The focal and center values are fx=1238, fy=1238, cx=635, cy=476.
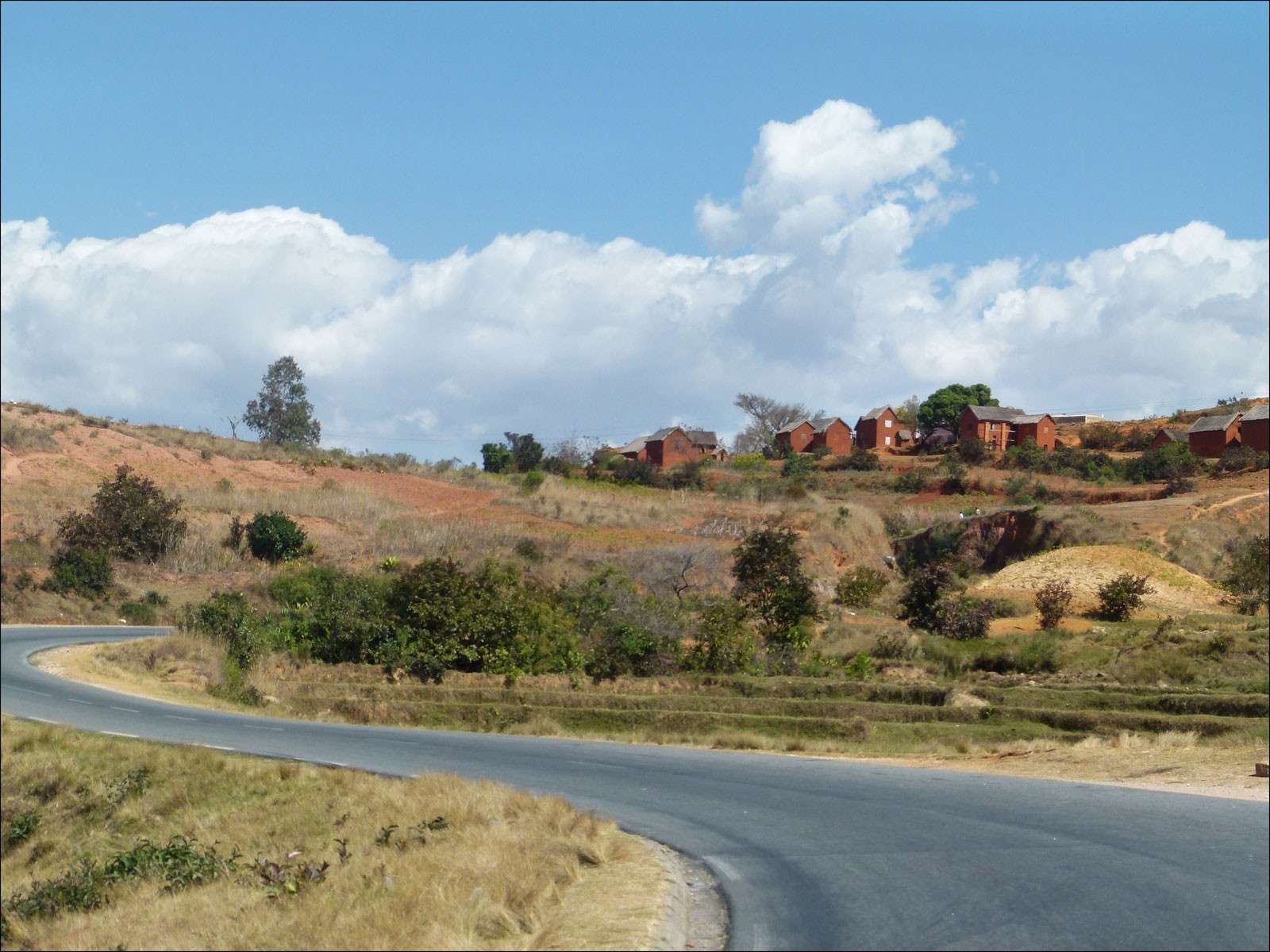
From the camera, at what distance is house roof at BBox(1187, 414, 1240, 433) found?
3116 inches

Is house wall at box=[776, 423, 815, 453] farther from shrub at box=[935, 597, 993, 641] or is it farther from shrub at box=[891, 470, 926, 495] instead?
shrub at box=[935, 597, 993, 641]

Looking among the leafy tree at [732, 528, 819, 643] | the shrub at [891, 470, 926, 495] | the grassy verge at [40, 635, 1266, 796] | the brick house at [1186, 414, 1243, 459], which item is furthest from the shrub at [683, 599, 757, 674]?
the brick house at [1186, 414, 1243, 459]

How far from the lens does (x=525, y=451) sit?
95.6 meters

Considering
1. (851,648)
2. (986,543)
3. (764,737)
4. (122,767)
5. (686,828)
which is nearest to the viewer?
(686,828)

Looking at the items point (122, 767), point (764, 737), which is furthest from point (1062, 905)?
point (122, 767)

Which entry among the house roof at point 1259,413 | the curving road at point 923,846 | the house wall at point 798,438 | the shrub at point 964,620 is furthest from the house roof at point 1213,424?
the curving road at point 923,846

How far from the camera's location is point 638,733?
81.8ft

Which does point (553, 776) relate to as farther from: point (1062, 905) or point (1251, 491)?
point (1251, 491)

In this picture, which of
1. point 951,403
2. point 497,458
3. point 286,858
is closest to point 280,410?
point 497,458

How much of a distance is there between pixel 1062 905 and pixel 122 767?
1696 centimetres

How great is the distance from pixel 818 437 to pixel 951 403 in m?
17.0

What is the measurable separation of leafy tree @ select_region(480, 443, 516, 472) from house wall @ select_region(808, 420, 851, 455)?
2803 centimetres

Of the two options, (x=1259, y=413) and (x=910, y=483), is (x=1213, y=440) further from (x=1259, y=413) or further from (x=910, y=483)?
(x=910, y=483)

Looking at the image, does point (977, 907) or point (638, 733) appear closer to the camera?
point (977, 907)
